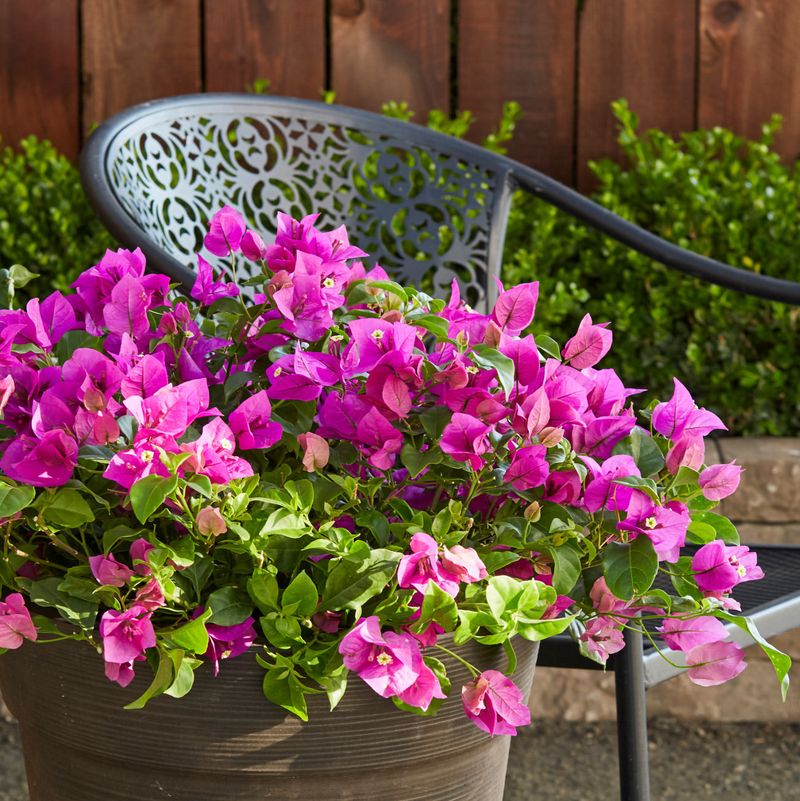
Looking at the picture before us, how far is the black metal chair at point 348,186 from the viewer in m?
1.75

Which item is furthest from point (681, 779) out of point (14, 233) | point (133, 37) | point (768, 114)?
point (133, 37)

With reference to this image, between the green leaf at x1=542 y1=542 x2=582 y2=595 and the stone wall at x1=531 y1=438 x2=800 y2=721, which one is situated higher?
the green leaf at x1=542 y1=542 x2=582 y2=595

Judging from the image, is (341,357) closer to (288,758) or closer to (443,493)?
(443,493)

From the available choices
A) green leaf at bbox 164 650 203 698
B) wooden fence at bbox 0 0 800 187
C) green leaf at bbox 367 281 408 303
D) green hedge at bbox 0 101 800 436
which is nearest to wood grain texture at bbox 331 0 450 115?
wooden fence at bbox 0 0 800 187

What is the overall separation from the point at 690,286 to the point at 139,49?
1.40 metres

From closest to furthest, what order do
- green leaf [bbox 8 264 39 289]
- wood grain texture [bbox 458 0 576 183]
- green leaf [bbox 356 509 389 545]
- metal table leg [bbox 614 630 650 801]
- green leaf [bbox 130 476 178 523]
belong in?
green leaf [bbox 130 476 178 523] → green leaf [bbox 356 509 389 545] → green leaf [bbox 8 264 39 289] → metal table leg [bbox 614 630 650 801] → wood grain texture [bbox 458 0 576 183]

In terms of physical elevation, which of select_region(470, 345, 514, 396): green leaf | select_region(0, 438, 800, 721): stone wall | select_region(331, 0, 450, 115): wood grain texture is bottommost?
select_region(0, 438, 800, 721): stone wall

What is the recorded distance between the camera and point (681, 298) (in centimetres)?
254

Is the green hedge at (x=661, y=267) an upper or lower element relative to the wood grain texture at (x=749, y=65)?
lower

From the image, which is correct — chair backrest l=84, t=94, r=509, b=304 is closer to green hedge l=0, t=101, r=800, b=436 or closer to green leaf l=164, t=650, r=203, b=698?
green hedge l=0, t=101, r=800, b=436

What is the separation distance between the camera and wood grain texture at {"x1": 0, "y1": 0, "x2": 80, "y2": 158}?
2863 millimetres

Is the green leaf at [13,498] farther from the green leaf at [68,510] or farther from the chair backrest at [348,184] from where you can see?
the chair backrest at [348,184]

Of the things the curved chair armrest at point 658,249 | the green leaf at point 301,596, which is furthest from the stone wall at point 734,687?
the green leaf at point 301,596

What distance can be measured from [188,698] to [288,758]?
0.07 m
